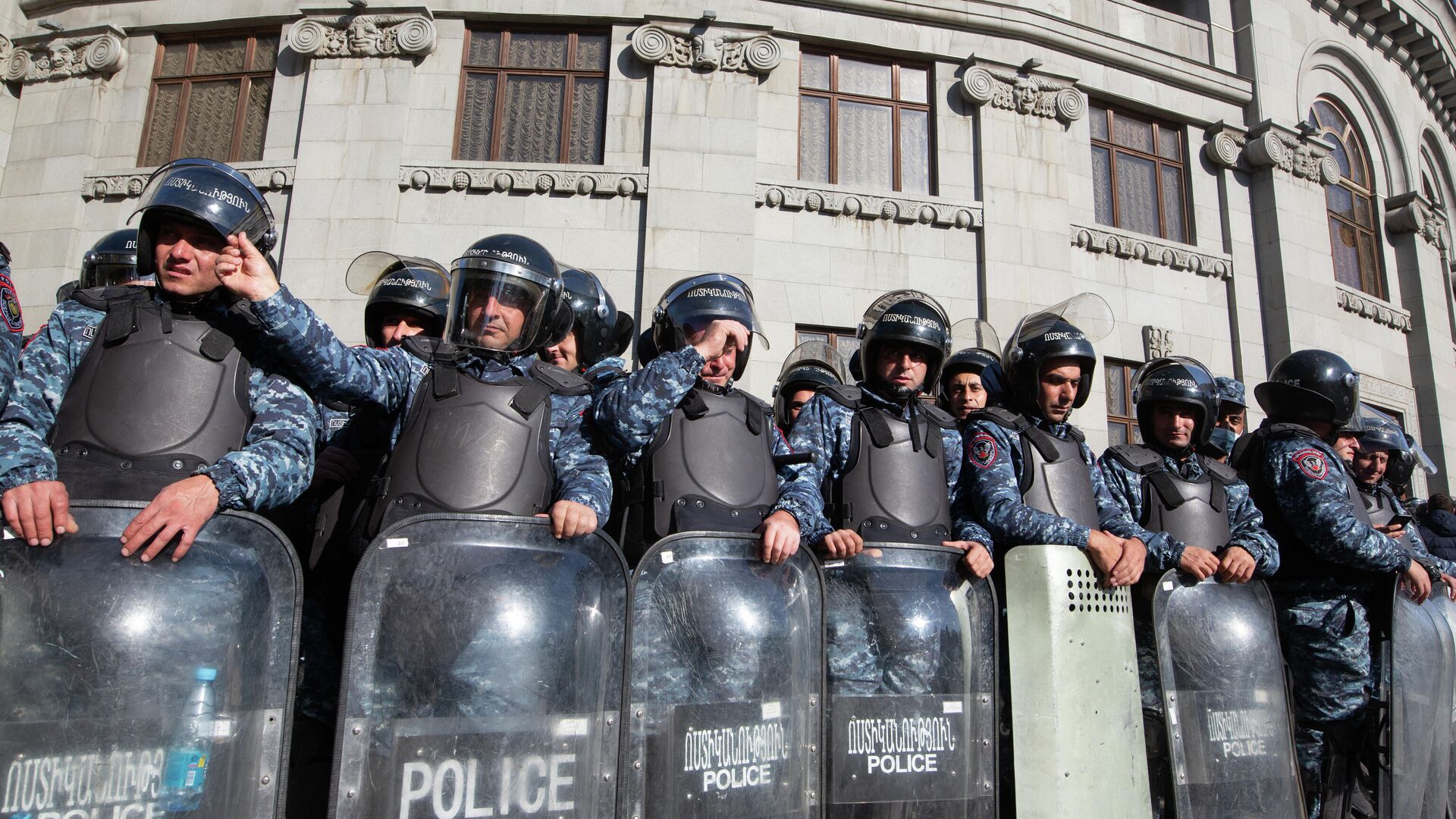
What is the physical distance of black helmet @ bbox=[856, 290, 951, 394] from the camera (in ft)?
12.6

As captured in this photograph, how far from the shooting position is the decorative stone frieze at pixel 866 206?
1015 cm

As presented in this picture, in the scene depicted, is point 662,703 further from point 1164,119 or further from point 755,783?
point 1164,119

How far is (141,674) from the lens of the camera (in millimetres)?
2041

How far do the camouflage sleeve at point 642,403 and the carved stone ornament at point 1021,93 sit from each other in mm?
9139

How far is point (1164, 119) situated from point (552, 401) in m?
12.3

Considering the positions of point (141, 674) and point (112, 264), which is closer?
point (141, 674)

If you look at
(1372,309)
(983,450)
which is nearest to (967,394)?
(983,450)

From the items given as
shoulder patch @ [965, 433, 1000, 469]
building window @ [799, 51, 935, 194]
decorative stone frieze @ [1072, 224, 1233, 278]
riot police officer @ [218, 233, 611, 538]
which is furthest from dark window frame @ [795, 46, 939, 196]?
riot police officer @ [218, 233, 611, 538]

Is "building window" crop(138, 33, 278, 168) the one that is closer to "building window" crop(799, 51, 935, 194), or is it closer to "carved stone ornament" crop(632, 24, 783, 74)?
"carved stone ornament" crop(632, 24, 783, 74)

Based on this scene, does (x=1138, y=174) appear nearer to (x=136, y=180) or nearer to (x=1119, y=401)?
(x=1119, y=401)

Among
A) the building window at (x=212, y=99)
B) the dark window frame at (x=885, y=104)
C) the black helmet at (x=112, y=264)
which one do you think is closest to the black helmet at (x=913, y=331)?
the black helmet at (x=112, y=264)

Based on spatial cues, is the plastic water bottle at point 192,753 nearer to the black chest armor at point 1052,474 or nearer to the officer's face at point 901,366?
the officer's face at point 901,366

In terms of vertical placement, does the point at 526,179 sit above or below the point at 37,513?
above

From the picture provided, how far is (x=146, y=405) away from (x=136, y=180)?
971 cm
